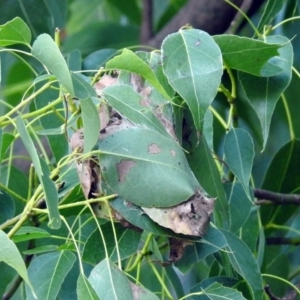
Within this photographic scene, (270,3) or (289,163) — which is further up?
(270,3)

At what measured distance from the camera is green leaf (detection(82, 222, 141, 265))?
65cm

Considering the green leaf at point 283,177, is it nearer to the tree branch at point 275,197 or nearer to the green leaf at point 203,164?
the tree branch at point 275,197

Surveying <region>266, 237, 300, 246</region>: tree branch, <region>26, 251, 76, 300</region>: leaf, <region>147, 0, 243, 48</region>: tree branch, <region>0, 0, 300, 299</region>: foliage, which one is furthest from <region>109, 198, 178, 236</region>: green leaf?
<region>147, 0, 243, 48</region>: tree branch

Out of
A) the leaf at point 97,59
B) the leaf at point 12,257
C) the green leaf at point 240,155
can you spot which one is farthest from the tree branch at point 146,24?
the leaf at point 12,257

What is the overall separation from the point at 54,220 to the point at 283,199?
15.8 inches

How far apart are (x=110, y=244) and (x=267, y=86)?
0.69 ft

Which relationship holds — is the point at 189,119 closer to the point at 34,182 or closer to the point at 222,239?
the point at 222,239

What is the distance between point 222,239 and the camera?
2.20 feet

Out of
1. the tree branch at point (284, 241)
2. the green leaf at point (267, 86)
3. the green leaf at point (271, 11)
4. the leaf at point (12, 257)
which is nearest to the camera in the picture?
the leaf at point (12, 257)

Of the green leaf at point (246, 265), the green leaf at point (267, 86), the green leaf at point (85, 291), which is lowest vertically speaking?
the green leaf at point (246, 265)

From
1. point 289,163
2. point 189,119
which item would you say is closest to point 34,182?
point 189,119

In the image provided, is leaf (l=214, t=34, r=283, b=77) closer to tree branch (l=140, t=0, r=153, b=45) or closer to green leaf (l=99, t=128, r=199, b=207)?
→ green leaf (l=99, t=128, r=199, b=207)

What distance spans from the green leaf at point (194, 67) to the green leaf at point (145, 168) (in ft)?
0.12

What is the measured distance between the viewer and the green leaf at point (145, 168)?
0.56 meters
